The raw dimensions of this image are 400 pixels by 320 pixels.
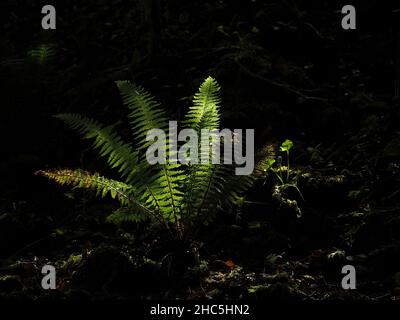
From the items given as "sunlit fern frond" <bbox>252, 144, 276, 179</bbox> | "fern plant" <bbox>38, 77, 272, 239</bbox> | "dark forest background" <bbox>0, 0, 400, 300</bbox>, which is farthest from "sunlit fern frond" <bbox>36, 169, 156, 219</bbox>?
"sunlit fern frond" <bbox>252, 144, 276, 179</bbox>

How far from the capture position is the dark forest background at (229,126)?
9.45 feet

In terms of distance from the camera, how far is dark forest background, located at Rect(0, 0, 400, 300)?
2879 mm

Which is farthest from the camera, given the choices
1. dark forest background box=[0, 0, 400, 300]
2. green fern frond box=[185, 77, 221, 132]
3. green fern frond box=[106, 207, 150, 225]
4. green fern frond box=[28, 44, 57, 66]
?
green fern frond box=[28, 44, 57, 66]

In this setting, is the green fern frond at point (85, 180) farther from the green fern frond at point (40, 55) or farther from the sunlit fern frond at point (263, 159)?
the green fern frond at point (40, 55)

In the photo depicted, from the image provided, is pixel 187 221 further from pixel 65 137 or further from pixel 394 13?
pixel 394 13

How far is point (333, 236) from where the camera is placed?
316cm

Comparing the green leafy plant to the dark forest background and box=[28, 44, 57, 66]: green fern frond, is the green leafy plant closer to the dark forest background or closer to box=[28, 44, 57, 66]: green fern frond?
the dark forest background

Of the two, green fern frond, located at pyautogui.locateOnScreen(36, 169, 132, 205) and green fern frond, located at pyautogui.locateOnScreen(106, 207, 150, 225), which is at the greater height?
green fern frond, located at pyautogui.locateOnScreen(36, 169, 132, 205)

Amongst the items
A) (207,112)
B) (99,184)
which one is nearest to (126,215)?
(99,184)

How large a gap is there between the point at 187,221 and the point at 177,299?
60cm

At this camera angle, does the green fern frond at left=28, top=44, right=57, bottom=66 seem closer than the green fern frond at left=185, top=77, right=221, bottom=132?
No
